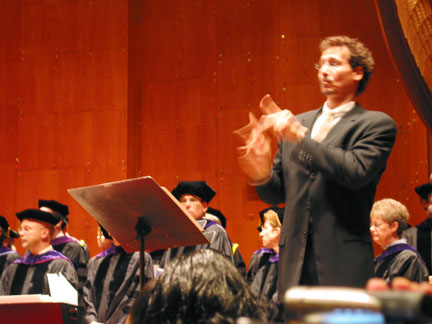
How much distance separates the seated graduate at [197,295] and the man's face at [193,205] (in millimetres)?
4873

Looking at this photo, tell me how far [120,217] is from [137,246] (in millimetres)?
306

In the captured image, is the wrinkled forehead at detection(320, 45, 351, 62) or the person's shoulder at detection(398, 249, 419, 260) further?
the person's shoulder at detection(398, 249, 419, 260)

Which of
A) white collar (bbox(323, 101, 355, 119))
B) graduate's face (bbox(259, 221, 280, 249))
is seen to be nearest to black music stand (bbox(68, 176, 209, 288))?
white collar (bbox(323, 101, 355, 119))

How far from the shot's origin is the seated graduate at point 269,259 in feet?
22.0

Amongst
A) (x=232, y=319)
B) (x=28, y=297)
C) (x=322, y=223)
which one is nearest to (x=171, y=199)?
(x=28, y=297)

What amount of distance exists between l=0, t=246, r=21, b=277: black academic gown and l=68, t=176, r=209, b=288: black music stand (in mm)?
4433

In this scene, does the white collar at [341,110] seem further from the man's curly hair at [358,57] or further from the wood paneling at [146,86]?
the wood paneling at [146,86]

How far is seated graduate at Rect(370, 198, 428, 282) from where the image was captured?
5320 millimetres

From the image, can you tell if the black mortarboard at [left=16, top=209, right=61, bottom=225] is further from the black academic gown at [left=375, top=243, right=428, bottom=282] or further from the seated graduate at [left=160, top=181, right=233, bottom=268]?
the black academic gown at [left=375, top=243, right=428, bottom=282]

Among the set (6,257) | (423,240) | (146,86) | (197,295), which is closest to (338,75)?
(197,295)

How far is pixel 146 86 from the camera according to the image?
948 centimetres

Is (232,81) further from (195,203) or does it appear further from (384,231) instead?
(384,231)

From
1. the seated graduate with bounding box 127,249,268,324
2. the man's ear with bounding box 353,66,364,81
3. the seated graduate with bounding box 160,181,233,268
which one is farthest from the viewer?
the seated graduate with bounding box 160,181,233,268

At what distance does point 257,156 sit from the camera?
97.7 inches
